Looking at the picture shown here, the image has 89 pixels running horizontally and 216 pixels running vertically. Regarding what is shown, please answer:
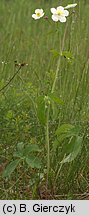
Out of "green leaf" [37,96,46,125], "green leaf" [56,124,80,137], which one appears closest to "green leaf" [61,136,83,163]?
"green leaf" [56,124,80,137]

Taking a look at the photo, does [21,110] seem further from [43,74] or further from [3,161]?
[43,74]

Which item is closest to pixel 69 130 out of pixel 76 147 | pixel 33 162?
pixel 76 147

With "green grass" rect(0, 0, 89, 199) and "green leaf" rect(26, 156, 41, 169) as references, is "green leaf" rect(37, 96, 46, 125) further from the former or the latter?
"green leaf" rect(26, 156, 41, 169)

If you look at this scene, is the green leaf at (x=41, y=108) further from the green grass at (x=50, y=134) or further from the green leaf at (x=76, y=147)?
the green leaf at (x=76, y=147)

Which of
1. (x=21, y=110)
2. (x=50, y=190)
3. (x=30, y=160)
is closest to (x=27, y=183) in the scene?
(x=50, y=190)

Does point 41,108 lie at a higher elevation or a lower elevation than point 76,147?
higher

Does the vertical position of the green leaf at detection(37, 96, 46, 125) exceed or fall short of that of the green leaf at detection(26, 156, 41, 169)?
it exceeds it

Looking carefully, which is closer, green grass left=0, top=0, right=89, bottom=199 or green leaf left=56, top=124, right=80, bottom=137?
green leaf left=56, top=124, right=80, bottom=137

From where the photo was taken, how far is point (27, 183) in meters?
1.85

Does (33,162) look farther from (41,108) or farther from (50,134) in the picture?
(50,134)

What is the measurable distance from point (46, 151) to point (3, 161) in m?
0.19

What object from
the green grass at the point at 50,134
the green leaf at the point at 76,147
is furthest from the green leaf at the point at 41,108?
the green leaf at the point at 76,147

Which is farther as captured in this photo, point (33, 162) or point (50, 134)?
point (50, 134)

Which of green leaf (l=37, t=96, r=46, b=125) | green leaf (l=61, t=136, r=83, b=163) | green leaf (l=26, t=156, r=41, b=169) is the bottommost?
green leaf (l=26, t=156, r=41, b=169)
